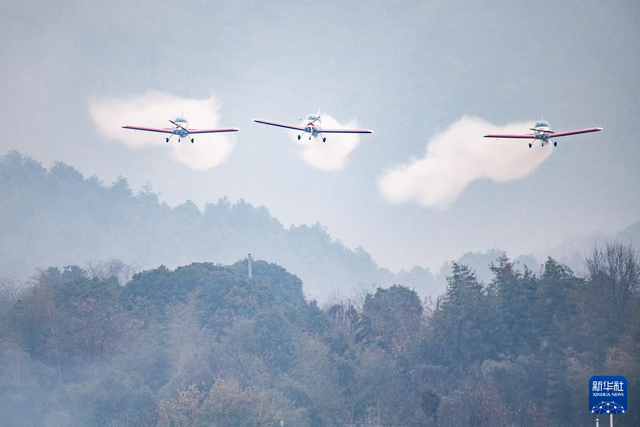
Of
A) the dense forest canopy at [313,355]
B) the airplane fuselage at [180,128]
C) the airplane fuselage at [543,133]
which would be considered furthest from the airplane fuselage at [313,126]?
the dense forest canopy at [313,355]

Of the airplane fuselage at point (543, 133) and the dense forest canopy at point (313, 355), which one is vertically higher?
the airplane fuselage at point (543, 133)

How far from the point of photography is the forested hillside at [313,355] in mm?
90500

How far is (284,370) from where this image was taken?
114m

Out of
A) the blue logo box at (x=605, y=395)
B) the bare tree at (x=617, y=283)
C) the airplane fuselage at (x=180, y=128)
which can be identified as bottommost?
the blue logo box at (x=605, y=395)

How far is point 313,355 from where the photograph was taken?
106875 millimetres

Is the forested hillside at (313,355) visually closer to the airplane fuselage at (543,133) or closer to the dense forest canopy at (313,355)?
the dense forest canopy at (313,355)

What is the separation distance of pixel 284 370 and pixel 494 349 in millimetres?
31258

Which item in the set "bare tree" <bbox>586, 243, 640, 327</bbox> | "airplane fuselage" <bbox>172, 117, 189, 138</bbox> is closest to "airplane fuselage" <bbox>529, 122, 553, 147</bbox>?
"airplane fuselage" <bbox>172, 117, 189, 138</bbox>

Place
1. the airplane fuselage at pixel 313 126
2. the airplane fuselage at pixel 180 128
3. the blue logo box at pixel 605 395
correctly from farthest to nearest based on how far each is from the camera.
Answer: the airplane fuselage at pixel 180 128 < the airplane fuselage at pixel 313 126 < the blue logo box at pixel 605 395

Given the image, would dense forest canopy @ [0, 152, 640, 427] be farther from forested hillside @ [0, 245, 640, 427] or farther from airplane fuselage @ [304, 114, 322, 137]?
airplane fuselage @ [304, 114, 322, 137]

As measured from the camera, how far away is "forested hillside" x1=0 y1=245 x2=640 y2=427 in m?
90.5

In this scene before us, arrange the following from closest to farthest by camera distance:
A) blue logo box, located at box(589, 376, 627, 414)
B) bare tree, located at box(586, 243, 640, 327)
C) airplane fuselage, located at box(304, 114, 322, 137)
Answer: blue logo box, located at box(589, 376, 627, 414)
airplane fuselage, located at box(304, 114, 322, 137)
bare tree, located at box(586, 243, 640, 327)

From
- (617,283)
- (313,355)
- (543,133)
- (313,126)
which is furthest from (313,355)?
(543,133)

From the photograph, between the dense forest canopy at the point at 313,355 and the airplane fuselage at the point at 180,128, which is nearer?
the airplane fuselage at the point at 180,128
